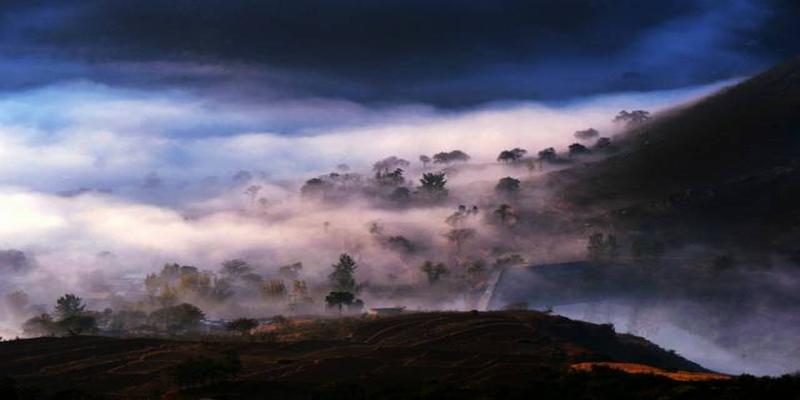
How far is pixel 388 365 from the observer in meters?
76.0

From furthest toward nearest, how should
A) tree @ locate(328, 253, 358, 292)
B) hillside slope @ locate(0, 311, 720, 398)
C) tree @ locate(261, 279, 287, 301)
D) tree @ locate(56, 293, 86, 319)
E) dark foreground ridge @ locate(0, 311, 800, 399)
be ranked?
tree @ locate(261, 279, 287, 301)
tree @ locate(328, 253, 358, 292)
tree @ locate(56, 293, 86, 319)
hillside slope @ locate(0, 311, 720, 398)
dark foreground ridge @ locate(0, 311, 800, 399)

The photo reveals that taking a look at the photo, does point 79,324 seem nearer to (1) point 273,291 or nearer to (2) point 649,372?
(1) point 273,291

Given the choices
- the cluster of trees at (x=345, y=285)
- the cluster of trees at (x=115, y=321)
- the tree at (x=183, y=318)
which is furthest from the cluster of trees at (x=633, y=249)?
the tree at (x=183, y=318)

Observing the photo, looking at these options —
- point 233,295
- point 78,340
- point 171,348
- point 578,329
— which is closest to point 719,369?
point 578,329

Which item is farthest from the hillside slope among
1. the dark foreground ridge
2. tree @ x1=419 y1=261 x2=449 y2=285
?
tree @ x1=419 y1=261 x2=449 y2=285

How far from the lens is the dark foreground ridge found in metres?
60.2

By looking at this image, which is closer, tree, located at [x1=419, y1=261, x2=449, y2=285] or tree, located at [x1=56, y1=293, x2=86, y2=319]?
tree, located at [x1=56, y1=293, x2=86, y2=319]

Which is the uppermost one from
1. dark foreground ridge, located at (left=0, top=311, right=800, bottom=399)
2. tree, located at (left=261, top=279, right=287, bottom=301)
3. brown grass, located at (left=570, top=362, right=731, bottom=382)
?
tree, located at (left=261, top=279, right=287, bottom=301)

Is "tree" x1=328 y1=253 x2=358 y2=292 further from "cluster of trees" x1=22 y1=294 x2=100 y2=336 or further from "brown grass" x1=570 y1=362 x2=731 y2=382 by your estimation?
"brown grass" x1=570 y1=362 x2=731 y2=382

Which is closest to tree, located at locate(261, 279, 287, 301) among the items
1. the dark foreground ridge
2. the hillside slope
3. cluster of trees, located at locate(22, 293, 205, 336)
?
cluster of trees, located at locate(22, 293, 205, 336)

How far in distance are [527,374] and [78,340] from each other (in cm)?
5508

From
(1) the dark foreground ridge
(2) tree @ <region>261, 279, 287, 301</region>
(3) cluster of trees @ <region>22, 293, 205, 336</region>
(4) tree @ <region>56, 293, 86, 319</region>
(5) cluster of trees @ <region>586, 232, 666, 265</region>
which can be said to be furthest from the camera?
(2) tree @ <region>261, 279, 287, 301</region>

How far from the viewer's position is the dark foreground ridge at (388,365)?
60.2m

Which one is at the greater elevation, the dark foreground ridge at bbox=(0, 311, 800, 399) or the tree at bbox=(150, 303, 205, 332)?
the tree at bbox=(150, 303, 205, 332)
